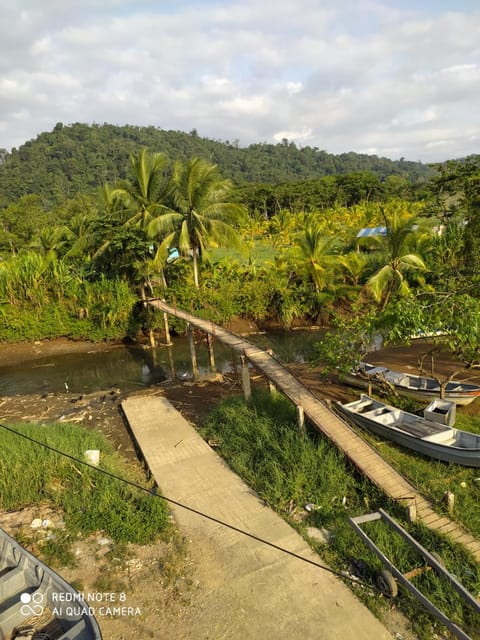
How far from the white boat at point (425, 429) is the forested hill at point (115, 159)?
59.8 metres

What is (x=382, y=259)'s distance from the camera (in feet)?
79.9

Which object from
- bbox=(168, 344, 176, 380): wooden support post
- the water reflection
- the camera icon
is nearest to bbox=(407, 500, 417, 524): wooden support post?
the camera icon

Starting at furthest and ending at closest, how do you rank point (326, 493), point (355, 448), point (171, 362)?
point (171, 362), point (355, 448), point (326, 493)

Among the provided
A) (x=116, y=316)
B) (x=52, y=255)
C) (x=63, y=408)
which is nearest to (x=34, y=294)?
(x=52, y=255)

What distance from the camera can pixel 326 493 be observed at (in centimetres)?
730

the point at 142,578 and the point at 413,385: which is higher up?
the point at 413,385

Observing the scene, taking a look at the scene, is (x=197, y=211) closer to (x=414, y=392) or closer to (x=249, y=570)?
(x=414, y=392)

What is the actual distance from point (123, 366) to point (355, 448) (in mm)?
12316

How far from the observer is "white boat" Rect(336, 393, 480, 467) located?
7.92 m

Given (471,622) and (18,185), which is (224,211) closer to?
(471,622)

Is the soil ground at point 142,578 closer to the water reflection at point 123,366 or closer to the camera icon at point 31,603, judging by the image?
the camera icon at point 31,603

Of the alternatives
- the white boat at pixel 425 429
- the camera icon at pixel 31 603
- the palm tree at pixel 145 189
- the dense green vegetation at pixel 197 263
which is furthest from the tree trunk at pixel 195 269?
the camera icon at pixel 31 603

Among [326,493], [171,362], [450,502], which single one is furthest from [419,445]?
[171,362]

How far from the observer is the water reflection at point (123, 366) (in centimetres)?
1597
